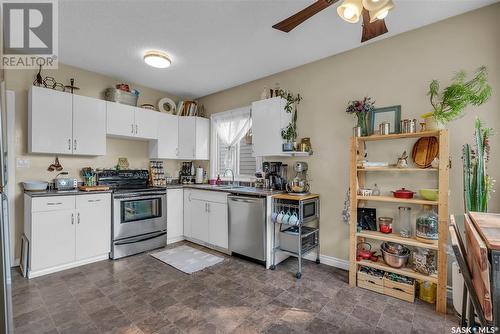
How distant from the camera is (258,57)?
315 cm

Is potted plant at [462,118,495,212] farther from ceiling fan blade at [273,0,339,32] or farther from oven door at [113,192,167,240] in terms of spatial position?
Result: oven door at [113,192,167,240]

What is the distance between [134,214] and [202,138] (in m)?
1.84

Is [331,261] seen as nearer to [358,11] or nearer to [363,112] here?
[363,112]

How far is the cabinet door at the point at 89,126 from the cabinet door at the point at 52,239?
93 centimetres

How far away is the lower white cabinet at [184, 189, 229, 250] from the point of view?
3467 millimetres

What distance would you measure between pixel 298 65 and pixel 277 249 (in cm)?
257

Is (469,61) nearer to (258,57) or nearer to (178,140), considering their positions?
(258,57)

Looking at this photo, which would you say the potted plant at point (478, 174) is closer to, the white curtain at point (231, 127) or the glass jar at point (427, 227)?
the glass jar at point (427, 227)

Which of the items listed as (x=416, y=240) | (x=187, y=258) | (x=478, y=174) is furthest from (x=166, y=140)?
(x=478, y=174)

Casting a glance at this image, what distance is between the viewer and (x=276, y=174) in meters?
3.45

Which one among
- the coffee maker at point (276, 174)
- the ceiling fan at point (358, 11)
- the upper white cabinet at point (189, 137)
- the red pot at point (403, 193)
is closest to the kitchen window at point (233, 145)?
the upper white cabinet at point (189, 137)

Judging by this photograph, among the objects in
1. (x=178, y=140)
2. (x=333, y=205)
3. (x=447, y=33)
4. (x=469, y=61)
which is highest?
(x=447, y=33)

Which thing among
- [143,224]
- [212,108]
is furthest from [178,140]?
[143,224]

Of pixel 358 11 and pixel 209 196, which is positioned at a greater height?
pixel 358 11
